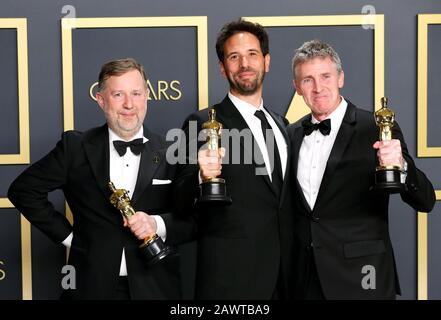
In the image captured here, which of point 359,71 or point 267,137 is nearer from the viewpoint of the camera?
point 267,137

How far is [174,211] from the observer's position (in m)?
2.49

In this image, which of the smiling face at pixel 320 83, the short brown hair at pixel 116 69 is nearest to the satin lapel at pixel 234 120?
the smiling face at pixel 320 83

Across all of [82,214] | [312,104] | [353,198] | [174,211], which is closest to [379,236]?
[353,198]

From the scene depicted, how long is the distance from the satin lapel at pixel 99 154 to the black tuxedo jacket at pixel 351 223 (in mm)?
730

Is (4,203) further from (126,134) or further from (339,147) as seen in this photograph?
(339,147)

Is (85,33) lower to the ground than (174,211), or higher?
higher

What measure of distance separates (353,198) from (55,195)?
1.56m

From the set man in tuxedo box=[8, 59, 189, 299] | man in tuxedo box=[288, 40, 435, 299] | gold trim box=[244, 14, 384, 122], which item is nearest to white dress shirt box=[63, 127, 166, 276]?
man in tuxedo box=[8, 59, 189, 299]

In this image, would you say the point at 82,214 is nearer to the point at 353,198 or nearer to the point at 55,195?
the point at 55,195

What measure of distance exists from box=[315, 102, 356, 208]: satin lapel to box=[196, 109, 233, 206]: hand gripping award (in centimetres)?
34

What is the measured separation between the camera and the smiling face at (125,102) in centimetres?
244

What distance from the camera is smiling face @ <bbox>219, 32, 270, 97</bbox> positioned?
2.43 meters

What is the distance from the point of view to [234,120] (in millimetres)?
2416

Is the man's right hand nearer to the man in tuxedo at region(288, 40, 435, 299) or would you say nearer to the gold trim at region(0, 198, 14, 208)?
the man in tuxedo at region(288, 40, 435, 299)
